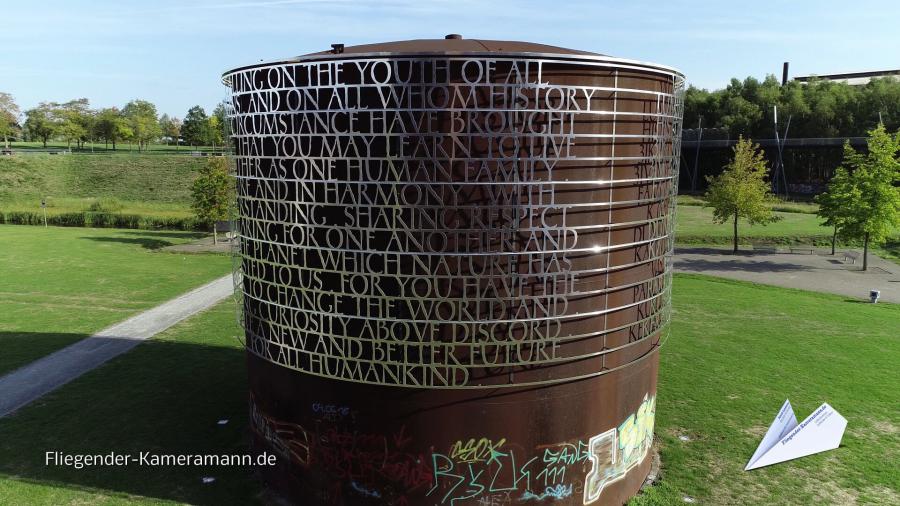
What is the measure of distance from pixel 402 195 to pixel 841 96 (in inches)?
3475

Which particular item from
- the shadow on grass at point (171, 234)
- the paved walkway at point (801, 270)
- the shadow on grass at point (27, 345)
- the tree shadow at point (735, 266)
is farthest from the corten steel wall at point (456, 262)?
the shadow on grass at point (171, 234)

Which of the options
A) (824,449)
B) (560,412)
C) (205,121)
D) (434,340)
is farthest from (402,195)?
(205,121)

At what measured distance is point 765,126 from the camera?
82375mm

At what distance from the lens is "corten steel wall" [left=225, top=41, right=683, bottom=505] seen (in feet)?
33.4

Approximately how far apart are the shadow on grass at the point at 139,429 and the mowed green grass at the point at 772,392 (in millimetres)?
9606

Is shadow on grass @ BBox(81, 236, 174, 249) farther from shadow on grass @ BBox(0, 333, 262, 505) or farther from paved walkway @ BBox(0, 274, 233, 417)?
shadow on grass @ BBox(0, 333, 262, 505)

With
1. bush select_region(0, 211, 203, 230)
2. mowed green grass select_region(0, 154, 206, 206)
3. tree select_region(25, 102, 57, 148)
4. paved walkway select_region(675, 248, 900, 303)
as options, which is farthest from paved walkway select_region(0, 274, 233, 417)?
tree select_region(25, 102, 57, 148)

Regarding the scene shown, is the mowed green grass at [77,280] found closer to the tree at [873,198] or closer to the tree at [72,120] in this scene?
the tree at [873,198]

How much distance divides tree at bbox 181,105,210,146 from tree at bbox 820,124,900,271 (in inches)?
3581

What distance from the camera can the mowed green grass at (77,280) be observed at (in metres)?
23.7

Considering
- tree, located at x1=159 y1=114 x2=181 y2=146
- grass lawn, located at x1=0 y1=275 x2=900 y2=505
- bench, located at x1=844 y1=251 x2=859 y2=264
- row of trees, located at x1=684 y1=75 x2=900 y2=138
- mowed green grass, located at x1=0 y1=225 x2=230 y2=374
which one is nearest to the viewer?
grass lawn, located at x1=0 y1=275 x2=900 y2=505

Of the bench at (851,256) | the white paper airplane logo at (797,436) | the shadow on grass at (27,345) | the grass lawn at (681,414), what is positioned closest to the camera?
the grass lawn at (681,414)

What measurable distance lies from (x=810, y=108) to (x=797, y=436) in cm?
7925

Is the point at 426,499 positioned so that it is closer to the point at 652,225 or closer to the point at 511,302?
the point at 511,302
